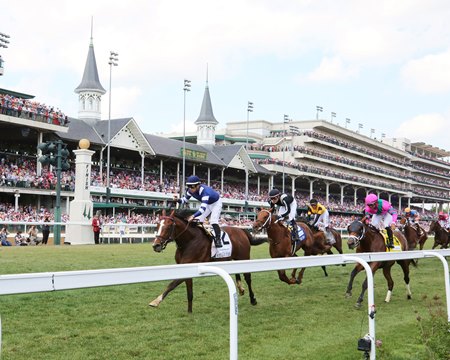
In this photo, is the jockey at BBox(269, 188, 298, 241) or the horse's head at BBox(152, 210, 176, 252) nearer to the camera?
the horse's head at BBox(152, 210, 176, 252)

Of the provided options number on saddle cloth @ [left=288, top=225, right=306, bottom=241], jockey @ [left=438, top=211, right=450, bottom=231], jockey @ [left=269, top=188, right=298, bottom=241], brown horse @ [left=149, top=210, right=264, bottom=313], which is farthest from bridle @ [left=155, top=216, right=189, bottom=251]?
jockey @ [left=438, top=211, right=450, bottom=231]

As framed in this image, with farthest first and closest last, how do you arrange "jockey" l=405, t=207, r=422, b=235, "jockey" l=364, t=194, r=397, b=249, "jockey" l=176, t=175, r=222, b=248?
"jockey" l=405, t=207, r=422, b=235
"jockey" l=364, t=194, r=397, b=249
"jockey" l=176, t=175, r=222, b=248

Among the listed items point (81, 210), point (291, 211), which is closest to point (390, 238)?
point (291, 211)

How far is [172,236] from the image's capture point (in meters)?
6.52

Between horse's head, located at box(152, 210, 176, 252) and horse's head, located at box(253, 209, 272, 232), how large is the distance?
1.98m

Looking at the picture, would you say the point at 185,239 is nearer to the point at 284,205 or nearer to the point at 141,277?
the point at 284,205

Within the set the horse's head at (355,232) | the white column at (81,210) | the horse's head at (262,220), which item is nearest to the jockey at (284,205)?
the horse's head at (262,220)

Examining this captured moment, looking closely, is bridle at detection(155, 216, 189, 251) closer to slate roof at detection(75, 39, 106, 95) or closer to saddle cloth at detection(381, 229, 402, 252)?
saddle cloth at detection(381, 229, 402, 252)

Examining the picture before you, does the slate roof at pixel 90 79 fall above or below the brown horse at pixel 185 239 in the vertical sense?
above

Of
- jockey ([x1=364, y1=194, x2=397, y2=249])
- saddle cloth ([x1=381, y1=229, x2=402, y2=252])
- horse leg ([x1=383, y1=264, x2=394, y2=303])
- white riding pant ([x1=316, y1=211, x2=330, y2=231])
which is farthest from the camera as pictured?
Result: white riding pant ([x1=316, y1=211, x2=330, y2=231])

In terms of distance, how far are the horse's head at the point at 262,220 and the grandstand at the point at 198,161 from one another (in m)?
21.5

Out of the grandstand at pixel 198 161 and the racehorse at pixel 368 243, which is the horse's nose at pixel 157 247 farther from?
the grandstand at pixel 198 161

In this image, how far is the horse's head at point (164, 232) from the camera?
20.5 ft

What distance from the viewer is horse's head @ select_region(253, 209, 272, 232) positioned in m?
8.22
